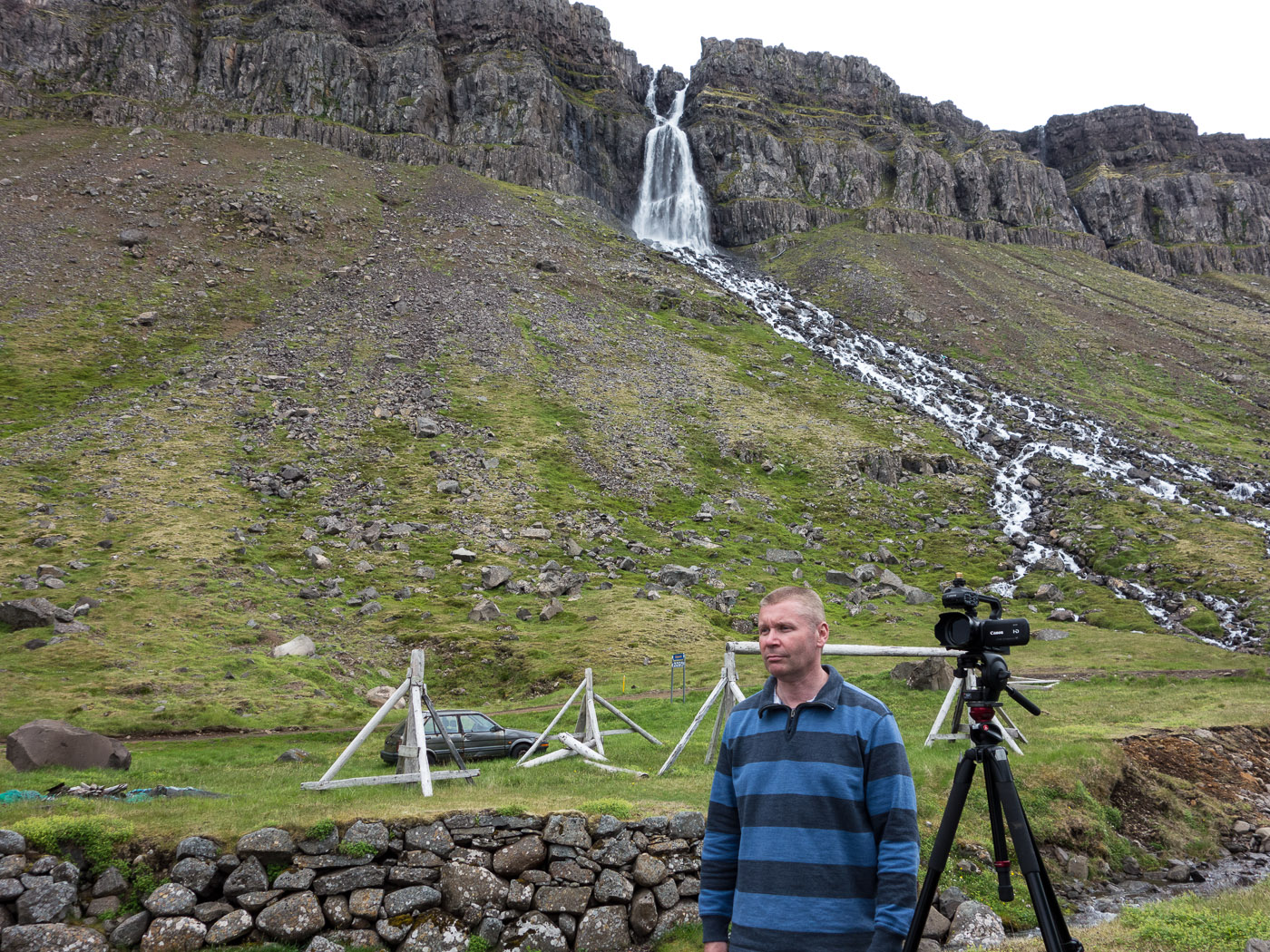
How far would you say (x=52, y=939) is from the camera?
8.77m

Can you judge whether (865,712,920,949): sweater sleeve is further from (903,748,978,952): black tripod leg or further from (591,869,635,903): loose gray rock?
(591,869,635,903): loose gray rock

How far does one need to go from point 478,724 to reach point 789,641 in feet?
52.1

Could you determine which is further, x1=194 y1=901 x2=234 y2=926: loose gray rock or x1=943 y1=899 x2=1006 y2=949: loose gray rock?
x1=943 y1=899 x2=1006 y2=949: loose gray rock

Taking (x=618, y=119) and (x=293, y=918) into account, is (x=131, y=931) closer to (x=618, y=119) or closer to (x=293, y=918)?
(x=293, y=918)

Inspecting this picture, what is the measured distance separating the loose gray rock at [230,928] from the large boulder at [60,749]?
8.98m

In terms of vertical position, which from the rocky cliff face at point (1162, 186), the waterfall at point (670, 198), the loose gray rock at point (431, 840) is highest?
the rocky cliff face at point (1162, 186)

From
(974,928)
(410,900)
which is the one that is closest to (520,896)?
(410,900)

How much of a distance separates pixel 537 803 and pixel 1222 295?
162 metres

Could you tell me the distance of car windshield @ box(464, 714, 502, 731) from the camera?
18.6 m

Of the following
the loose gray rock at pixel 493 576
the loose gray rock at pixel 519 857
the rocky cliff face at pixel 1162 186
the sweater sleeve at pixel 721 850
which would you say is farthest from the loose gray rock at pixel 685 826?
the rocky cliff face at pixel 1162 186

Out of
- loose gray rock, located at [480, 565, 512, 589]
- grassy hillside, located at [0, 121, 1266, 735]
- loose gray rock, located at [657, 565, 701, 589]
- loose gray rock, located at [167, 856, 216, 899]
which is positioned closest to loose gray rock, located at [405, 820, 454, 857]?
loose gray rock, located at [167, 856, 216, 899]

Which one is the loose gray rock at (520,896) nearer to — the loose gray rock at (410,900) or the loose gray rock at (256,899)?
the loose gray rock at (410,900)

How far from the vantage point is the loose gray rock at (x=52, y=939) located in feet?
Answer: 28.3

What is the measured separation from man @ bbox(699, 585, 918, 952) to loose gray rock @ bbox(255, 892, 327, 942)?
23.8 feet
